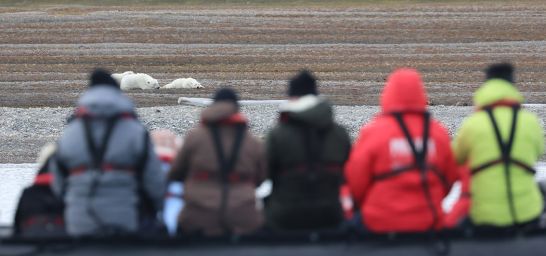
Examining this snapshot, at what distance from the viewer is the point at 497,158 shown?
635 cm

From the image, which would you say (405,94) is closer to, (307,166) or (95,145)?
(307,166)

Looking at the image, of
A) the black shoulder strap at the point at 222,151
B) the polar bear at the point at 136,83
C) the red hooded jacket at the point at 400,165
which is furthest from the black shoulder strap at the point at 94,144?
the polar bear at the point at 136,83

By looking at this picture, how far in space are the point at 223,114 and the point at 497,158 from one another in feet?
5.29

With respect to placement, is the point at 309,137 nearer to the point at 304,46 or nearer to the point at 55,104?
the point at 55,104

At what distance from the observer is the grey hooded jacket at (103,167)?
6090 mm

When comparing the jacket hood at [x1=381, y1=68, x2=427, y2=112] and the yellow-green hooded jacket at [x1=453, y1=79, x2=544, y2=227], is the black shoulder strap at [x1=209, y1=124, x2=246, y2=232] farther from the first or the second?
the yellow-green hooded jacket at [x1=453, y1=79, x2=544, y2=227]

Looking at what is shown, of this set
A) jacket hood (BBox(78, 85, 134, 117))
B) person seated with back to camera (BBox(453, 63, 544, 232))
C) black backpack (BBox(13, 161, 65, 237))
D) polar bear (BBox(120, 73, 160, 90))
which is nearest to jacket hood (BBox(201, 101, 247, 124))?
jacket hood (BBox(78, 85, 134, 117))

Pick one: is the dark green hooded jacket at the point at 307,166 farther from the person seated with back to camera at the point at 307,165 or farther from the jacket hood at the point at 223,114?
the jacket hood at the point at 223,114

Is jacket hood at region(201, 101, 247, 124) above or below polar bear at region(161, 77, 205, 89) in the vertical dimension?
above

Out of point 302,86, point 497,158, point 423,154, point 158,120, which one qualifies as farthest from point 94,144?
point 158,120

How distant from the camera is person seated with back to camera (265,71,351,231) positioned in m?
6.26

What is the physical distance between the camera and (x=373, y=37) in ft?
117

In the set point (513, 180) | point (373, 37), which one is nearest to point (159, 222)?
point (513, 180)

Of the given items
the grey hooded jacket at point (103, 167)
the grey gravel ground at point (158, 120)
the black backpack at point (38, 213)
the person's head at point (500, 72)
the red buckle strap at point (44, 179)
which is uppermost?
the person's head at point (500, 72)
